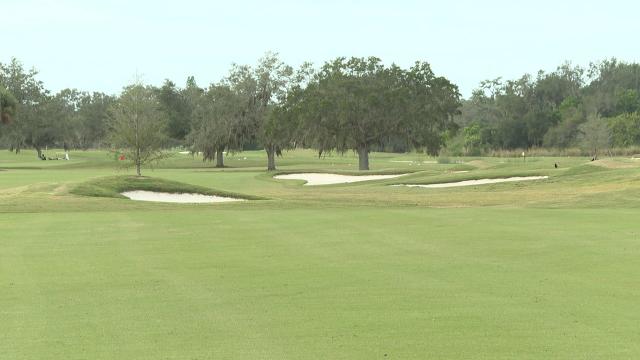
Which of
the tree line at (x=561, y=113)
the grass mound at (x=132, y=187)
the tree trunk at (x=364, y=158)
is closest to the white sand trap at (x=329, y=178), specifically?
the tree trunk at (x=364, y=158)

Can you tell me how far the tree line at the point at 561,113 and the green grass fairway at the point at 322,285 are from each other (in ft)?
290

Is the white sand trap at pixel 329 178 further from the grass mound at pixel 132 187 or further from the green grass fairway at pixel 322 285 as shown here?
the green grass fairway at pixel 322 285

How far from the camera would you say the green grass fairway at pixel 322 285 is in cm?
820

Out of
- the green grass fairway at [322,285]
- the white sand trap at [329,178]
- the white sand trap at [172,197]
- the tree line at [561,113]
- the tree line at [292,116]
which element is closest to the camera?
the green grass fairway at [322,285]

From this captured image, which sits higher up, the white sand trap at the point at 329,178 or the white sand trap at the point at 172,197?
the white sand trap at the point at 172,197

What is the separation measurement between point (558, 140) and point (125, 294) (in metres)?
117

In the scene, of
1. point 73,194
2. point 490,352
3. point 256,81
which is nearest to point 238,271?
point 490,352

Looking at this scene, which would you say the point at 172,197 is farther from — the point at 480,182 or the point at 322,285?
the point at 322,285

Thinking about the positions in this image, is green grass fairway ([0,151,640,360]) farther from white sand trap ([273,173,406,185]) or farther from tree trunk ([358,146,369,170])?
tree trunk ([358,146,369,170])

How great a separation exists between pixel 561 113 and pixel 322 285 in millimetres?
124427

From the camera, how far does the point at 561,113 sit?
424 ft

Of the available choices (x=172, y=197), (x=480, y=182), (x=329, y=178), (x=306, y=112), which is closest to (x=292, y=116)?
(x=306, y=112)

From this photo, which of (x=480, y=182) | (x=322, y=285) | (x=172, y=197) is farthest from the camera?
(x=480, y=182)

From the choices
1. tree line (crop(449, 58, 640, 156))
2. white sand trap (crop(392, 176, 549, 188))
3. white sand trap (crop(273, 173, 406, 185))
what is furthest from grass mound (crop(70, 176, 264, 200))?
tree line (crop(449, 58, 640, 156))
